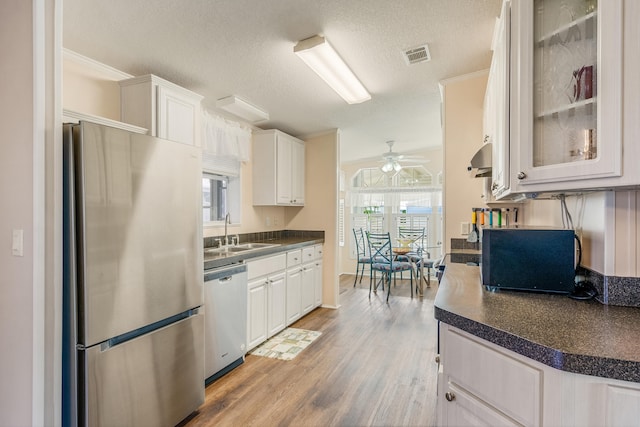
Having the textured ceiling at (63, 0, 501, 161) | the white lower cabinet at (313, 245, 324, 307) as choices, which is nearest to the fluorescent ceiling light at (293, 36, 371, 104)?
the textured ceiling at (63, 0, 501, 161)

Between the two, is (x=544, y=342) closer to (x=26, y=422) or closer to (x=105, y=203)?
(x=105, y=203)

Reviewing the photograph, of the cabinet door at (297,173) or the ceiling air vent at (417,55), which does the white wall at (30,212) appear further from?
the cabinet door at (297,173)

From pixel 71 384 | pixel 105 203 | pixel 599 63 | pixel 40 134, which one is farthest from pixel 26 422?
pixel 599 63

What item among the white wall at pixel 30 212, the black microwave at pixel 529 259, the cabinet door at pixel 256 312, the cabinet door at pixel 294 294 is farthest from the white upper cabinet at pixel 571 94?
the cabinet door at pixel 294 294

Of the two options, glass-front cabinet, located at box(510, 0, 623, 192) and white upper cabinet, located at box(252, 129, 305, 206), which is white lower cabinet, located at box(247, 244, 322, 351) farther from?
glass-front cabinet, located at box(510, 0, 623, 192)

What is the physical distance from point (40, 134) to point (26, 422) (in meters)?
1.30

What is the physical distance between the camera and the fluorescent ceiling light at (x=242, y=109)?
2.94 m

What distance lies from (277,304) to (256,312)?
0.38 meters

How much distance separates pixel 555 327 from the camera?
968mm

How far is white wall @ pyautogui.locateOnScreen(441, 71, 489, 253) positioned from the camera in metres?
2.82

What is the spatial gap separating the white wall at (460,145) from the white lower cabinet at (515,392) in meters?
1.92

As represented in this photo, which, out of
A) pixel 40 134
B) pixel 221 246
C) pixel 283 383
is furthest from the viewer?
pixel 221 246

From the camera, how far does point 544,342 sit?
0.85 m

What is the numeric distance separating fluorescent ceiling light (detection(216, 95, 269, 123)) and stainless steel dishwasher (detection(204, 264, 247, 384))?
1548 millimetres
